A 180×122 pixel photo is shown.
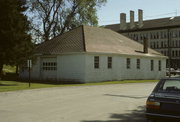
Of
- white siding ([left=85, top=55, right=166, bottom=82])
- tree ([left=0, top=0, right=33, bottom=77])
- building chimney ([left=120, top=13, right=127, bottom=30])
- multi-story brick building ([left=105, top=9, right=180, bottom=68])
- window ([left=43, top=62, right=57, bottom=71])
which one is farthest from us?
building chimney ([left=120, top=13, right=127, bottom=30])

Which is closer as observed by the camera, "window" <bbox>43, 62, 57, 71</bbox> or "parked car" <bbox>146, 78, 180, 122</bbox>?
"parked car" <bbox>146, 78, 180, 122</bbox>

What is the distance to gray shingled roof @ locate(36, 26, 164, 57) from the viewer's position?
1346 inches

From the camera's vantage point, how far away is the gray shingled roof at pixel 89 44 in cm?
3419

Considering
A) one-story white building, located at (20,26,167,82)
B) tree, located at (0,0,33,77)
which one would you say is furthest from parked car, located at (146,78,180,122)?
one-story white building, located at (20,26,167,82)

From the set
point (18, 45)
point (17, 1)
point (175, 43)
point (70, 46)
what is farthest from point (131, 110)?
point (175, 43)

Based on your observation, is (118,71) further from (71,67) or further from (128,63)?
(71,67)

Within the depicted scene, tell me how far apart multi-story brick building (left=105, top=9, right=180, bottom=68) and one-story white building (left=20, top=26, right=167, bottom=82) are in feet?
173

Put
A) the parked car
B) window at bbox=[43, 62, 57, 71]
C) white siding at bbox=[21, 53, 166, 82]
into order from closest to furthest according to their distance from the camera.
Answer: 1. the parked car
2. white siding at bbox=[21, 53, 166, 82]
3. window at bbox=[43, 62, 57, 71]

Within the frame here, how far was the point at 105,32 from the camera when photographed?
42.1 meters

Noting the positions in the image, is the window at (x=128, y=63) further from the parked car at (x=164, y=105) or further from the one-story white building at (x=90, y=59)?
the parked car at (x=164, y=105)

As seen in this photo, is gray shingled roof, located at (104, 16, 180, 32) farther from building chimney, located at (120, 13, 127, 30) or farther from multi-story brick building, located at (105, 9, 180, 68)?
building chimney, located at (120, 13, 127, 30)

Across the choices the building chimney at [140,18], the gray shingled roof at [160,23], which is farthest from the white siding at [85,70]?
the gray shingled roof at [160,23]

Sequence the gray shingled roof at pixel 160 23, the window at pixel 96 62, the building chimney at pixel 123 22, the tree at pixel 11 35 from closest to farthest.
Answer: the tree at pixel 11 35 < the window at pixel 96 62 < the gray shingled roof at pixel 160 23 < the building chimney at pixel 123 22

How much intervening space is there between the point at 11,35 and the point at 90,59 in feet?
31.1
